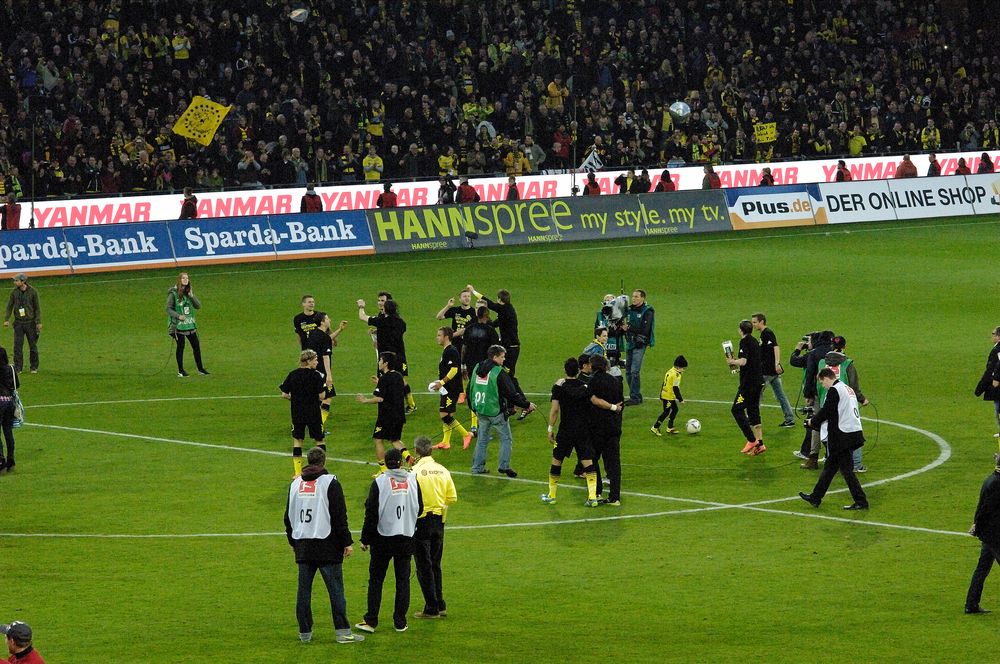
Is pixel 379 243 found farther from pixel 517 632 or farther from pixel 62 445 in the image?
pixel 517 632

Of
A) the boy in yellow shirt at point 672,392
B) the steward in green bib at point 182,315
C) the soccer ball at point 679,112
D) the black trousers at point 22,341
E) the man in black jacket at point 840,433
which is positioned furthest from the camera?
the soccer ball at point 679,112

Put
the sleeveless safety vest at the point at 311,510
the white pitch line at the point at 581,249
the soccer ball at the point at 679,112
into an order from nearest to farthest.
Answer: the sleeveless safety vest at the point at 311,510
the white pitch line at the point at 581,249
the soccer ball at the point at 679,112

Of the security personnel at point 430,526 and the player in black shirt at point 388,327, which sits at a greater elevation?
the player in black shirt at point 388,327

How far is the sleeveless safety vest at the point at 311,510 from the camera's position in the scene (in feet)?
46.2

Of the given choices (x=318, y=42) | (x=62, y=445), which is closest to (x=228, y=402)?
(x=62, y=445)

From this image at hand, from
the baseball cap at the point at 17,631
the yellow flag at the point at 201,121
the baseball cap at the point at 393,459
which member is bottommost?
the baseball cap at the point at 17,631

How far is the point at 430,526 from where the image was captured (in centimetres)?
1505

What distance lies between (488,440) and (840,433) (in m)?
5.10

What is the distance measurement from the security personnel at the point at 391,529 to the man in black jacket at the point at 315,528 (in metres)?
0.37

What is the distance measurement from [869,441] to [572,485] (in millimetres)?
5241

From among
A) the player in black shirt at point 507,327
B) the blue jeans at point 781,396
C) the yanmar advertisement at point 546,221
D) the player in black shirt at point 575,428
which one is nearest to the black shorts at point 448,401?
the player in black shirt at point 507,327

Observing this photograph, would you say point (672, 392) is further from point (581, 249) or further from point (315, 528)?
point (581, 249)

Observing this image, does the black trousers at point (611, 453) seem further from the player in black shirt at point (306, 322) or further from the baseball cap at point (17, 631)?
the baseball cap at point (17, 631)

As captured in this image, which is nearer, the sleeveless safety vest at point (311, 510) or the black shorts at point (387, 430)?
the sleeveless safety vest at point (311, 510)
